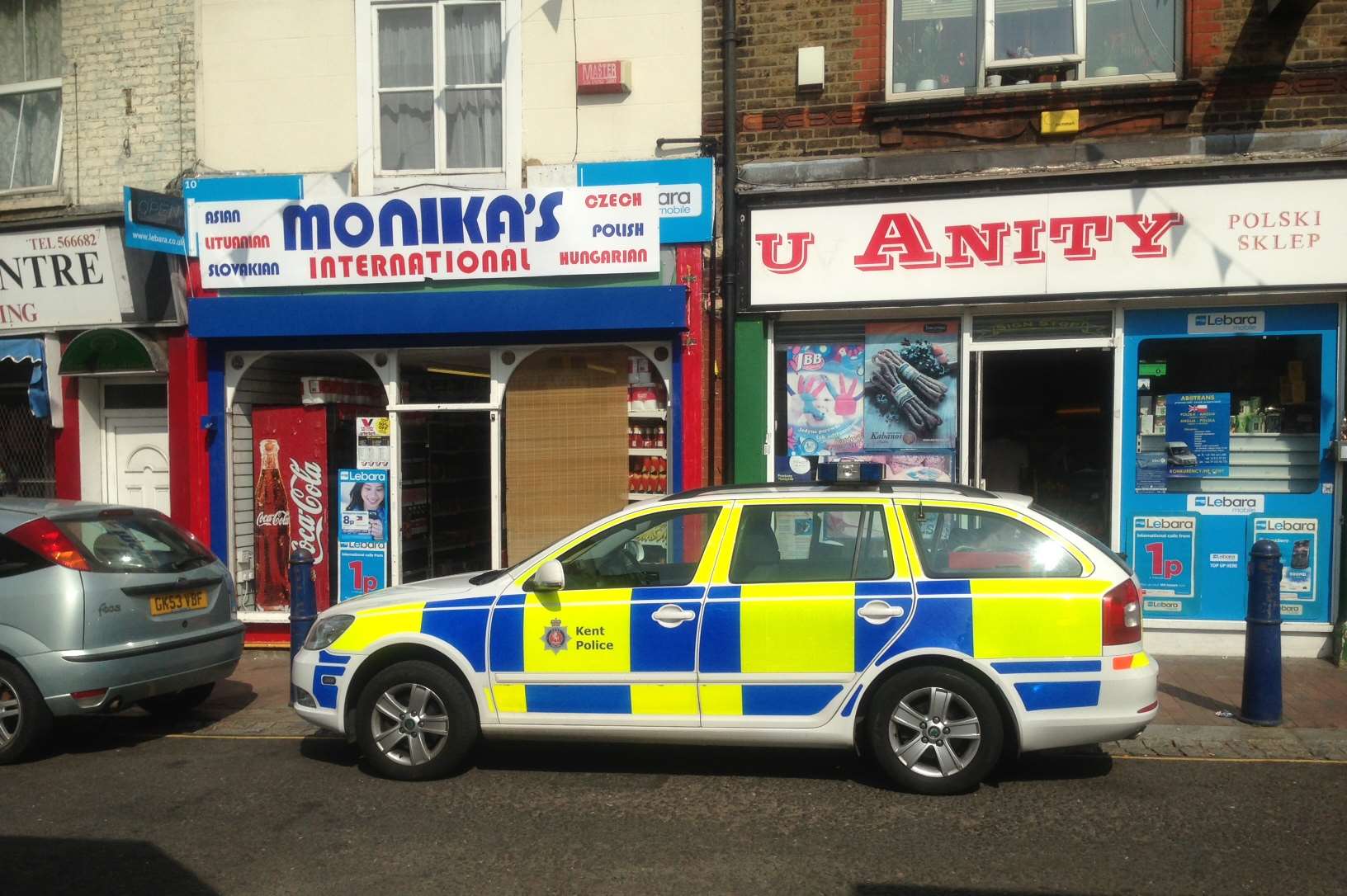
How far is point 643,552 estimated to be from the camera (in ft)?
20.6

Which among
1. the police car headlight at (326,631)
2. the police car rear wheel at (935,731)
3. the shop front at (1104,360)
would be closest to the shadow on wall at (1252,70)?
the shop front at (1104,360)

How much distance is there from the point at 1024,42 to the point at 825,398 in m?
3.44

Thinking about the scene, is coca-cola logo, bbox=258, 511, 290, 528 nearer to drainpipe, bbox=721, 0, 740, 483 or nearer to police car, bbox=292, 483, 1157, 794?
drainpipe, bbox=721, 0, 740, 483

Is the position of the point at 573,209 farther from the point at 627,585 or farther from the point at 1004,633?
the point at 1004,633

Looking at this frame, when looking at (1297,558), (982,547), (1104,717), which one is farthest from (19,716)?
(1297,558)

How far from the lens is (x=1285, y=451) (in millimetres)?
9211

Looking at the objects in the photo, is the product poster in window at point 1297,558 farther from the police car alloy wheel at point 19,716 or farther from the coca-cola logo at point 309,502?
the police car alloy wheel at point 19,716

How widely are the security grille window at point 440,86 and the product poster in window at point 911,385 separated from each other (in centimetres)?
396

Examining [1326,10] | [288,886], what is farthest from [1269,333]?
[288,886]

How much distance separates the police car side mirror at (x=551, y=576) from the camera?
603cm

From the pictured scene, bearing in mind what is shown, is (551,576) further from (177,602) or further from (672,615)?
(177,602)

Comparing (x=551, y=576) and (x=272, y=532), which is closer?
(x=551, y=576)

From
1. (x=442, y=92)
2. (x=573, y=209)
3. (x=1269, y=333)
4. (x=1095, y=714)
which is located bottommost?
(x=1095, y=714)

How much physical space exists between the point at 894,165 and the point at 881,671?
5.25 meters
